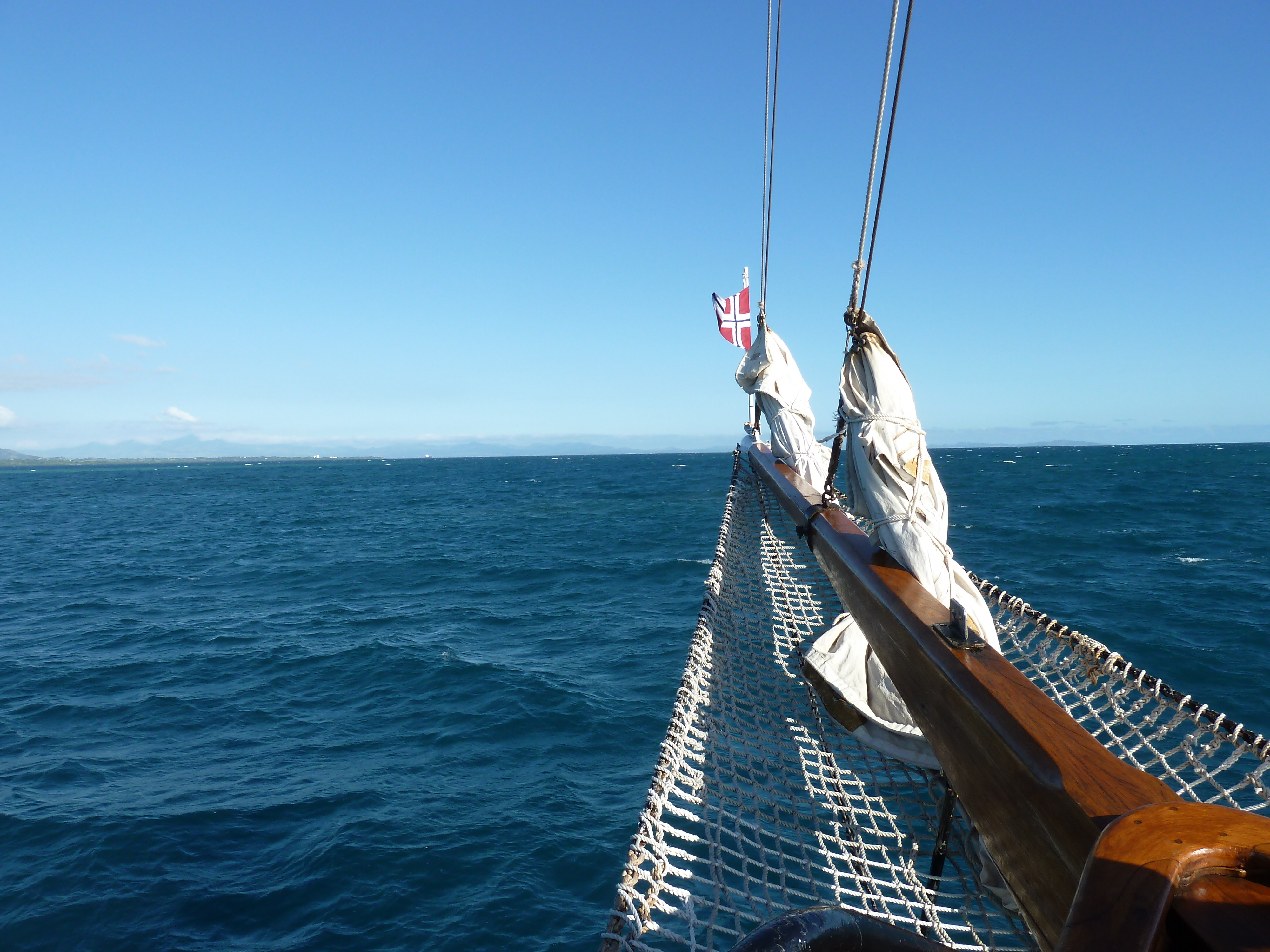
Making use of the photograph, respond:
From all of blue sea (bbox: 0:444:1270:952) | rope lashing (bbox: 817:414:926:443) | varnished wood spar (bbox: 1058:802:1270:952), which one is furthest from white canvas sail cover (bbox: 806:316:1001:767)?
blue sea (bbox: 0:444:1270:952)

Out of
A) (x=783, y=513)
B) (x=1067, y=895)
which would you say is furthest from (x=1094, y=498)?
(x=1067, y=895)

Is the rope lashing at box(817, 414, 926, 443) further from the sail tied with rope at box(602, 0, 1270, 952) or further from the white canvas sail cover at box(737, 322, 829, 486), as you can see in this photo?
the white canvas sail cover at box(737, 322, 829, 486)

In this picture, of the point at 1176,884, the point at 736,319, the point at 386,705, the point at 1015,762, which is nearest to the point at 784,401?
the point at 736,319

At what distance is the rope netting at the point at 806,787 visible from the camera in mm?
2041

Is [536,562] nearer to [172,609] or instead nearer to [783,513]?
[172,609]

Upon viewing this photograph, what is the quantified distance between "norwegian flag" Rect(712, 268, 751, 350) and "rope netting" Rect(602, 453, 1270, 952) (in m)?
4.21

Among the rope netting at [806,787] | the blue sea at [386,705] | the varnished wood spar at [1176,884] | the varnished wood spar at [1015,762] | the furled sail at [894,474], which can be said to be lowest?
the blue sea at [386,705]

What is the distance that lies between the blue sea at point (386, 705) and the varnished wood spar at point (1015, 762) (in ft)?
12.1

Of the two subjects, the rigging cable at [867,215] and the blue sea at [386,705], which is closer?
the rigging cable at [867,215]

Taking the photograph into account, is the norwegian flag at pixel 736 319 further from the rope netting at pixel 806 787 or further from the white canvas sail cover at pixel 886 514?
the white canvas sail cover at pixel 886 514

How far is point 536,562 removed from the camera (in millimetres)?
17609

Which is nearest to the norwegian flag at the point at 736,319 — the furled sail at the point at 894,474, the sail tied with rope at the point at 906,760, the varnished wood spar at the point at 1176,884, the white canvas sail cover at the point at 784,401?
the white canvas sail cover at the point at 784,401

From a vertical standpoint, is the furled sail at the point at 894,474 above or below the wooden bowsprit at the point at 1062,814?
above

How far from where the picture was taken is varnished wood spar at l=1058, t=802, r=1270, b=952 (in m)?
0.73
